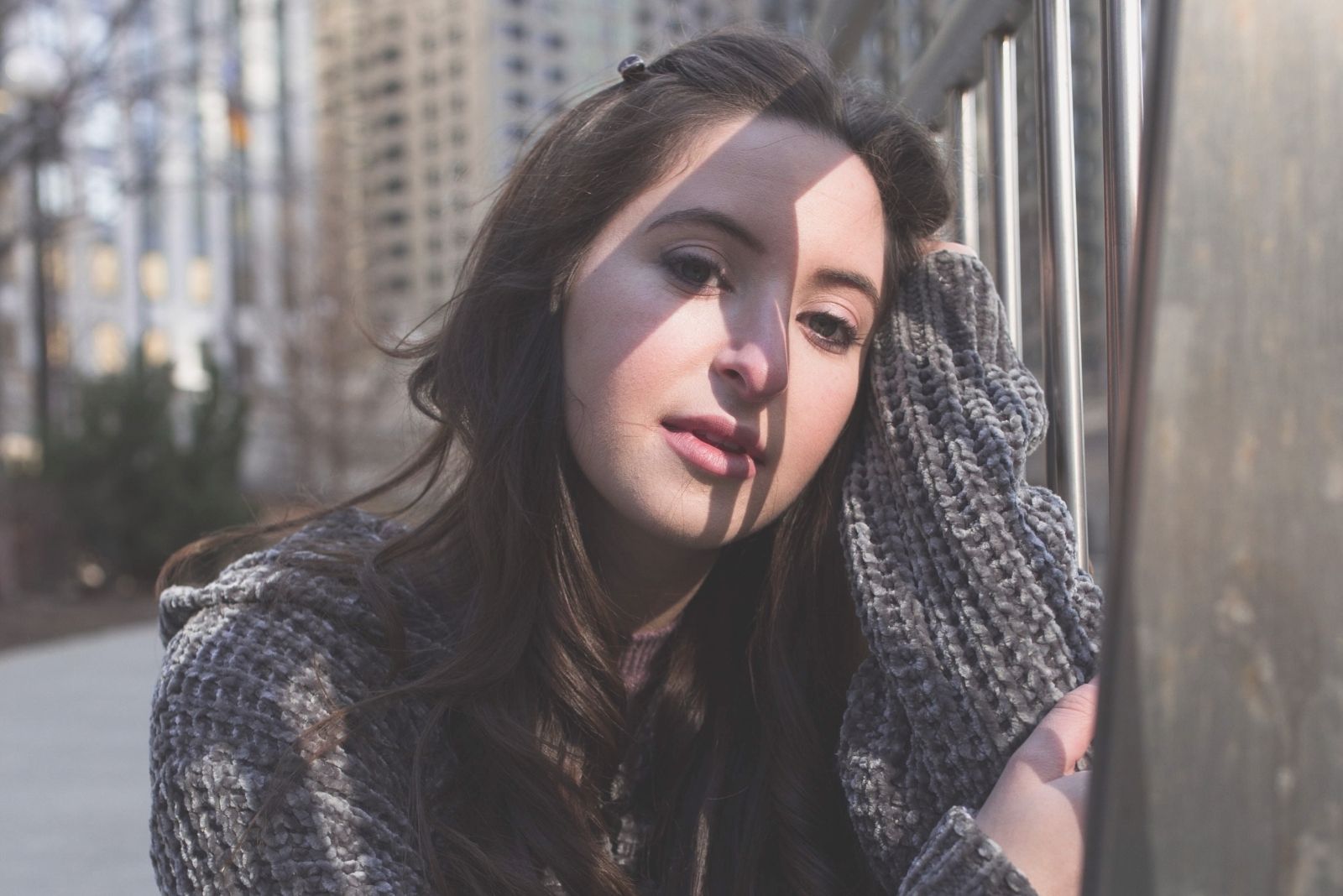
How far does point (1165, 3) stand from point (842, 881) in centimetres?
118

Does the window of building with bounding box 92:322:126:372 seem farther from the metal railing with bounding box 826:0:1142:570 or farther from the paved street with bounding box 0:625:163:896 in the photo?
the metal railing with bounding box 826:0:1142:570

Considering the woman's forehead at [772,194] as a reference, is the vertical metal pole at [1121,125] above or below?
above

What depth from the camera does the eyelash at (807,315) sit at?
1.49 m

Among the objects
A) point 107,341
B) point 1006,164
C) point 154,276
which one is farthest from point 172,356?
point 154,276

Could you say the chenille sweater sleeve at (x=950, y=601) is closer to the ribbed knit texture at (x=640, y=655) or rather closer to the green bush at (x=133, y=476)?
the ribbed knit texture at (x=640, y=655)

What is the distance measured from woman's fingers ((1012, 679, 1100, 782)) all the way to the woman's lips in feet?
1.46

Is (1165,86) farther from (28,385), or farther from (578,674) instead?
(28,385)

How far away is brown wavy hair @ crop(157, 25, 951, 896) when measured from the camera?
4.89 ft

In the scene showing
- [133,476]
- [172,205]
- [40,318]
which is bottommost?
[172,205]

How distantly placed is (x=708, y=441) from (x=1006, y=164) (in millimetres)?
559

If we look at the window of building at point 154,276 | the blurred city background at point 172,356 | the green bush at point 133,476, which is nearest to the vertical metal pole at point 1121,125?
the blurred city background at point 172,356

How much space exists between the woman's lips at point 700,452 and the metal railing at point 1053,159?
374 millimetres

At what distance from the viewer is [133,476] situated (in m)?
12.3

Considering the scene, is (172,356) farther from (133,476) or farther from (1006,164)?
(1006,164)
